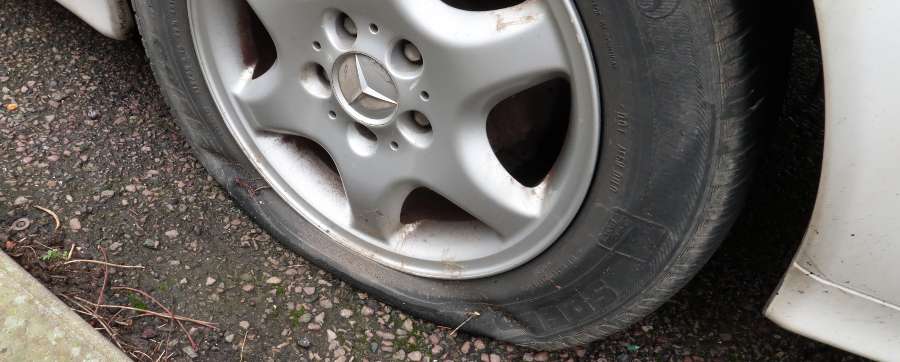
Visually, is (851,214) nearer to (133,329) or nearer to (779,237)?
(779,237)

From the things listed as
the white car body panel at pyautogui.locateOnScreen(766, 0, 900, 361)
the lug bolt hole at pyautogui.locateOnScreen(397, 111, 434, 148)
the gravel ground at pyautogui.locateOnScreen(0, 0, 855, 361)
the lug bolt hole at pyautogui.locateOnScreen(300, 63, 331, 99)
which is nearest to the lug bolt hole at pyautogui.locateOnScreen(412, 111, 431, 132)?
the lug bolt hole at pyautogui.locateOnScreen(397, 111, 434, 148)

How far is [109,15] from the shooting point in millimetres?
1736

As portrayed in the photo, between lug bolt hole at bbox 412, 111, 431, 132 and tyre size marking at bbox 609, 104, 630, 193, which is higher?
tyre size marking at bbox 609, 104, 630, 193

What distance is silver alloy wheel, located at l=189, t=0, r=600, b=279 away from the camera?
1220mm

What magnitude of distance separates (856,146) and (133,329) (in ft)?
4.67

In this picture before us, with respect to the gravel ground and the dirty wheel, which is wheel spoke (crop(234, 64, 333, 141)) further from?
the gravel ground

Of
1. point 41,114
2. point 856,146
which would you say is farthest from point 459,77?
point 41,114

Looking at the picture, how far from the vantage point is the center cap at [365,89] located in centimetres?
138

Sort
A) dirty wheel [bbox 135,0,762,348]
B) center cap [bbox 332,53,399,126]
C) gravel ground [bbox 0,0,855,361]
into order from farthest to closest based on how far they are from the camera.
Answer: gravel ground [bbox 0,0,855,361] < center cap [bbox 332,53,399,126] < dirty wheel [bbox 135,0,762,348]

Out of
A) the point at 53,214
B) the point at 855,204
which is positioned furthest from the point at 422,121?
the point at 53,214

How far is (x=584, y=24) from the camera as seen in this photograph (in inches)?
43.9

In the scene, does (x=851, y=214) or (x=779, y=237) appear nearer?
(x=851, y=214)

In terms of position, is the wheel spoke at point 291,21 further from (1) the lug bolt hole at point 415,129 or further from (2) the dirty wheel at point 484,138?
(1) the lug bolt hole at point 415,129

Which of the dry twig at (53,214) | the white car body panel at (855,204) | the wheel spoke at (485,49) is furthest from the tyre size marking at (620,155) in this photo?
the dry twig at (53,214)
